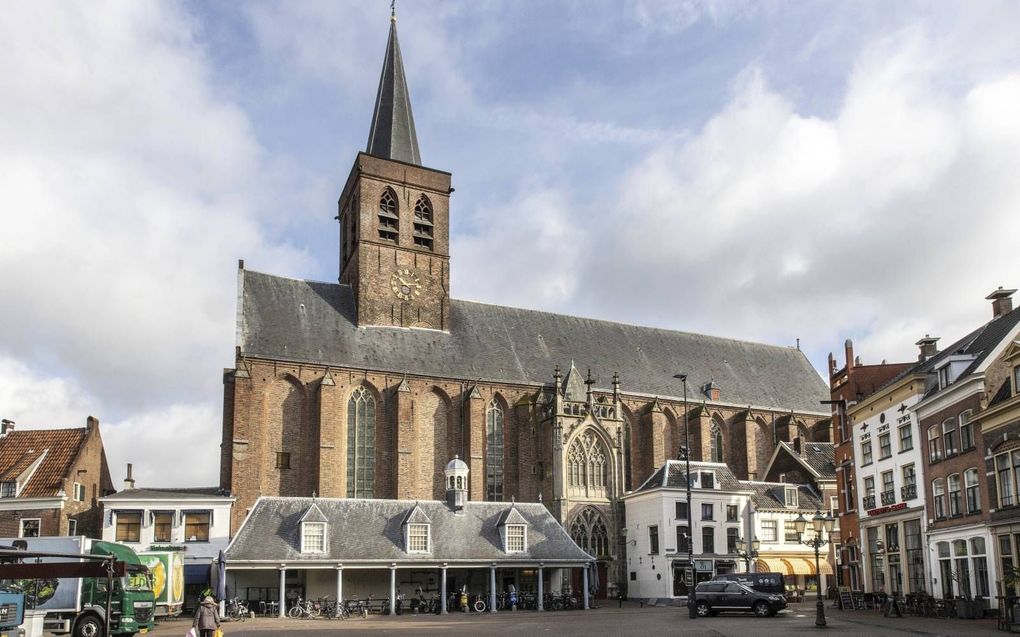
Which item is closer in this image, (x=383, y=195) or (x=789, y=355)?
(x=383, y=195)

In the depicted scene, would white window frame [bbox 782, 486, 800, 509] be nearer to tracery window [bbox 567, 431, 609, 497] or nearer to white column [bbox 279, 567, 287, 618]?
tracery window [bbox 567, 431, 609, 497]

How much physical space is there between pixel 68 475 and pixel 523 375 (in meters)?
26.5

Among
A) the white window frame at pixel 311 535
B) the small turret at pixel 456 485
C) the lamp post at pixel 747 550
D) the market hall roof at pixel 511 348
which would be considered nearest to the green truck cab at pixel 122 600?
the white window frame at pixel 311 535

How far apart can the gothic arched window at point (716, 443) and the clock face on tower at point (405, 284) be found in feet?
74.2

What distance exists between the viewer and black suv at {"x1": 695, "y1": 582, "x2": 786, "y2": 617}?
36.0 metres

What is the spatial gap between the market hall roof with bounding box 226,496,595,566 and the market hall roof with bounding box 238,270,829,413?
10.2 metres

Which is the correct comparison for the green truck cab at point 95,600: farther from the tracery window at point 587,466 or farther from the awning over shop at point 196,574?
the tracery window at point 587,466

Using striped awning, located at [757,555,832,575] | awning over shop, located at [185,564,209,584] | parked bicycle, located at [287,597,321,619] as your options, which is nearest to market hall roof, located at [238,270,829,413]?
awning over shop, located at [185,564,209,584]

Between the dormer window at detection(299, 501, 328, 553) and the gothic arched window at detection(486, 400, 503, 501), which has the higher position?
the gothic arched window at detection(486, 400, 503, 501)

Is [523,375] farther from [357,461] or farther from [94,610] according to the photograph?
[94,610]

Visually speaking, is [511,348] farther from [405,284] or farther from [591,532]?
[591,532]

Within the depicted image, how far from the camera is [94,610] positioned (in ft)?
85.9

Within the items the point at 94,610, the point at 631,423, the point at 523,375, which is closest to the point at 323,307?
the point at 523,375

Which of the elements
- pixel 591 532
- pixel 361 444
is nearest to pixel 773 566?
pixel 591 532
